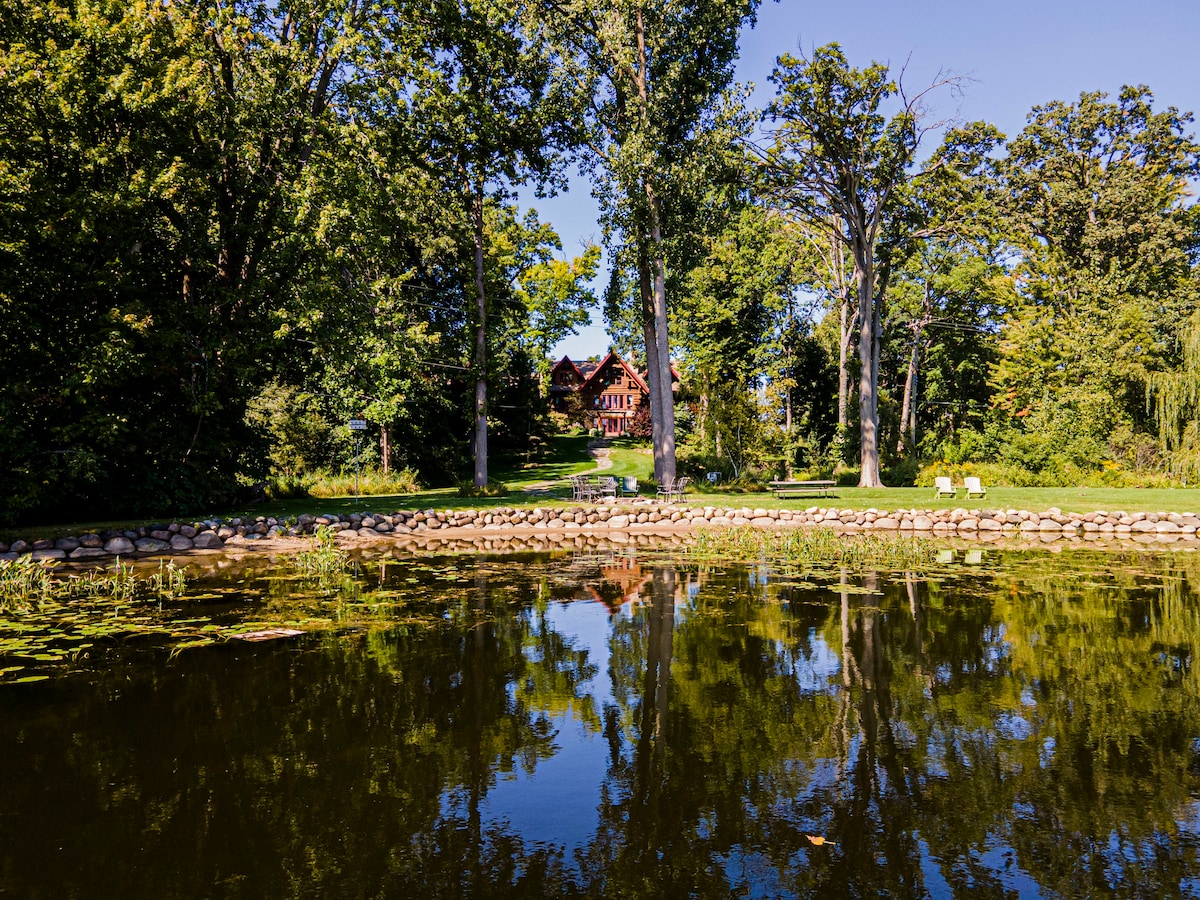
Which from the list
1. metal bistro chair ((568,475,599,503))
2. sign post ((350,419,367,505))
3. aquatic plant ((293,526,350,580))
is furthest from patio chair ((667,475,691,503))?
aquatic plant ((293,526,350,580))

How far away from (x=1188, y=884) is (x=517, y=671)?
5.07 metres

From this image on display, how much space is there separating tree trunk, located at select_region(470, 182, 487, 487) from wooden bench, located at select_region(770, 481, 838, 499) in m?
10.3

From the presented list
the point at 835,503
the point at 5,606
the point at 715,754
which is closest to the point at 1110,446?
the point at 835,503

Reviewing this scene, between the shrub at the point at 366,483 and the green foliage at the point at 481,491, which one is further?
the shrub at the point at 366,483

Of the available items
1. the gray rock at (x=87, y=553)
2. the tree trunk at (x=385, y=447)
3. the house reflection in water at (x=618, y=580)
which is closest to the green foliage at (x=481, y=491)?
the tree trunk at (x=385, y=447)

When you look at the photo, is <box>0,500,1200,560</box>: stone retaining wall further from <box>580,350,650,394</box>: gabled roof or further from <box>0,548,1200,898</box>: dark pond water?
<box>580,350,650,394</box>: gabled roof

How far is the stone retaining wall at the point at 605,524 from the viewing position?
16.0 m

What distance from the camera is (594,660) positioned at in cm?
748

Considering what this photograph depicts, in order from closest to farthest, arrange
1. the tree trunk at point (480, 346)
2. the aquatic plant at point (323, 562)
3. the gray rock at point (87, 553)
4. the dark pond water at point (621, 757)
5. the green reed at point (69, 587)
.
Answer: the dark pond water at point (621, 757) → the green reed at point (69, 587) → the aquatic plant at point (323, 562) → the gray rock at point (87, 553) → the tree trunk at point (480, 346)

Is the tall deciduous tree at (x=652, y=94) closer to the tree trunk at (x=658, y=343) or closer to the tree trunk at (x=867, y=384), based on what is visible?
the tree trunk at (x=658, y=343)

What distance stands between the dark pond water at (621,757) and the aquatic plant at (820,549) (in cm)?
404

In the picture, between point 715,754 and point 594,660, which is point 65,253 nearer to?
point 594,660

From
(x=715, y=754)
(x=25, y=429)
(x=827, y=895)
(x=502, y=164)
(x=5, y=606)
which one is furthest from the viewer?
(x=502, y=164)

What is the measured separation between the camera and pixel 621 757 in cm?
509
